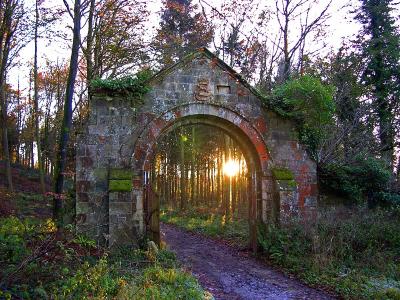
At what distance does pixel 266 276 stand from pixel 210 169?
1774 centimetres

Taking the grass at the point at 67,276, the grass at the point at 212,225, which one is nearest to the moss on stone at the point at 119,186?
the grass at the point at 67,276

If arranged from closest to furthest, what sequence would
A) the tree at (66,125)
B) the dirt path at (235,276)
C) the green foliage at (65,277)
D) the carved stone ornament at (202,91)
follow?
the green foliage at (65,277) < the dirt path at (235,276) < the carved stone ornament at (202,91) < the tree at (66,125)

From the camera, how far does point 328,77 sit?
18359 mm

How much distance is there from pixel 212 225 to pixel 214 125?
6780 mm

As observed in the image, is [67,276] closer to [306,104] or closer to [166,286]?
[166,286]

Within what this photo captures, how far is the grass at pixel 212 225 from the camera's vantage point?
14.3 m

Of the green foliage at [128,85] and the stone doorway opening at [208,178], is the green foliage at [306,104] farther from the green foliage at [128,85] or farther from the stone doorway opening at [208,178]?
the green foliage at [128,85]

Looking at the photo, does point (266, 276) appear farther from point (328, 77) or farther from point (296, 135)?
point (328, 77)

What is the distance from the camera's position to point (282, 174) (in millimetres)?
11109

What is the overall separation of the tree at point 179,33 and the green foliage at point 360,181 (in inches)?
282

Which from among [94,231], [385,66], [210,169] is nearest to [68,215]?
[94,231]

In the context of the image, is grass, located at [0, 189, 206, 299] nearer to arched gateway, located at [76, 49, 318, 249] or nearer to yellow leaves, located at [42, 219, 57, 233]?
yellow leaves, located at [42, 219, 57, 233]

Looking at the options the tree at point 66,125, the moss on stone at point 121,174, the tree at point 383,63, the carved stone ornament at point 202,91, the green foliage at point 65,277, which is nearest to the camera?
the green foliage at point 65,277

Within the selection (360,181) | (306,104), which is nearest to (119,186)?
(306,104)
